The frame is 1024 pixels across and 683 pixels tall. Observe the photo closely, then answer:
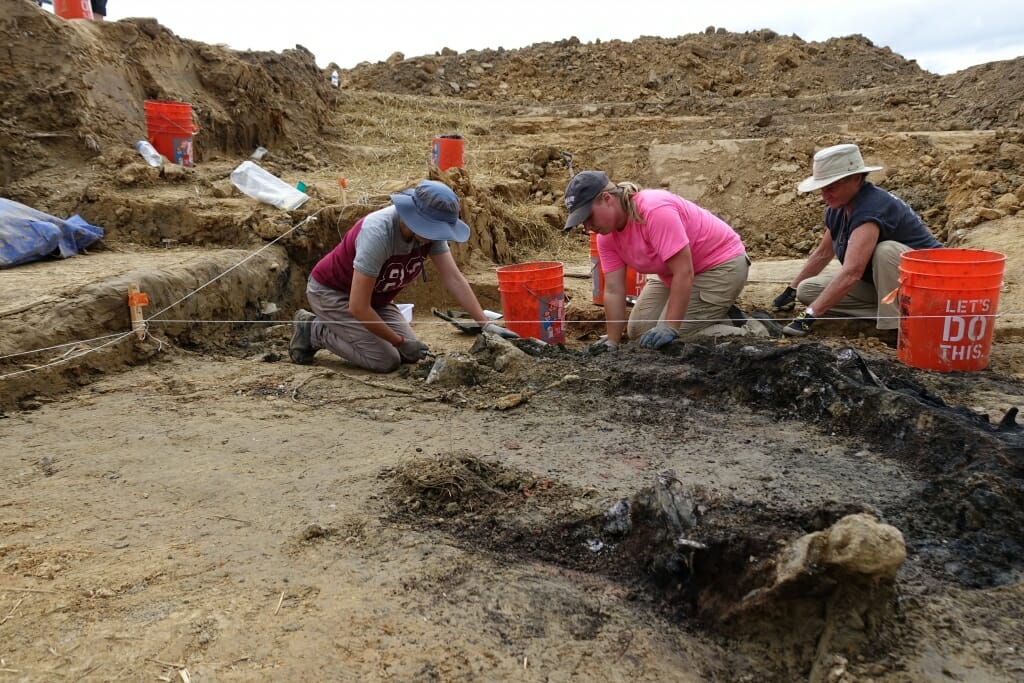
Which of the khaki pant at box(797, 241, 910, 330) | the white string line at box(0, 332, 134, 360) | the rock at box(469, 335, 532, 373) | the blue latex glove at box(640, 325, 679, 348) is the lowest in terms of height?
the rock at box(469, 335, 532, 373)

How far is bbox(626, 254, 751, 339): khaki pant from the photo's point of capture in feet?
16.1

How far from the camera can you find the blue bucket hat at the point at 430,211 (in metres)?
4.23

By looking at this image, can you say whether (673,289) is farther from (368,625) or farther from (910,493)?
(368,625)

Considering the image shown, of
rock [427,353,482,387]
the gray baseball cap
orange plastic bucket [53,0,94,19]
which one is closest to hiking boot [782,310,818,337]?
the gray baseball cap

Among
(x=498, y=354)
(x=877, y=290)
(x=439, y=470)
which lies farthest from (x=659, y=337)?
(x=439, y=470)

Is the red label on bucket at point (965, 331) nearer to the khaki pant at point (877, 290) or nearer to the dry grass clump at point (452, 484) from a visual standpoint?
the khaki pant at point (877, 290)

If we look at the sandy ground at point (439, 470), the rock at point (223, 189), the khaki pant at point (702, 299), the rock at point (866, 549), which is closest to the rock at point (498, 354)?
the sandy ground at point (439, 470)

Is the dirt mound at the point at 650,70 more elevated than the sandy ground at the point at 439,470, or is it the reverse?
the dirt mound at the point at 650,70

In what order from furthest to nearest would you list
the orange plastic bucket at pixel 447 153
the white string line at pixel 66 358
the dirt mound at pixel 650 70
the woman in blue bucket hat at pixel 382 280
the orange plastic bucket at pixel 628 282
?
the dirt mound at pixel 650 70 → the orange plastic bucket at pixel 447 153 → the orange plastic bucket at pixel 628 282 → the woman in blue bucket hat at pixel 382 280 → the white string line at pixel 66 358

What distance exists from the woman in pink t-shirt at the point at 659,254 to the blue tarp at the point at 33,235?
3.72m

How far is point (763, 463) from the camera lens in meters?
3.05

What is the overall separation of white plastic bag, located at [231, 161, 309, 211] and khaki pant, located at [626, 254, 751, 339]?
3.22m

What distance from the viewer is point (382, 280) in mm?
4703

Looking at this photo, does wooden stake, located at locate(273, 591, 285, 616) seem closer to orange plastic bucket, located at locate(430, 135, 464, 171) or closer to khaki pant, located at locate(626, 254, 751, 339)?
khaki pant, located at locate(626, 254, 751, 339)
